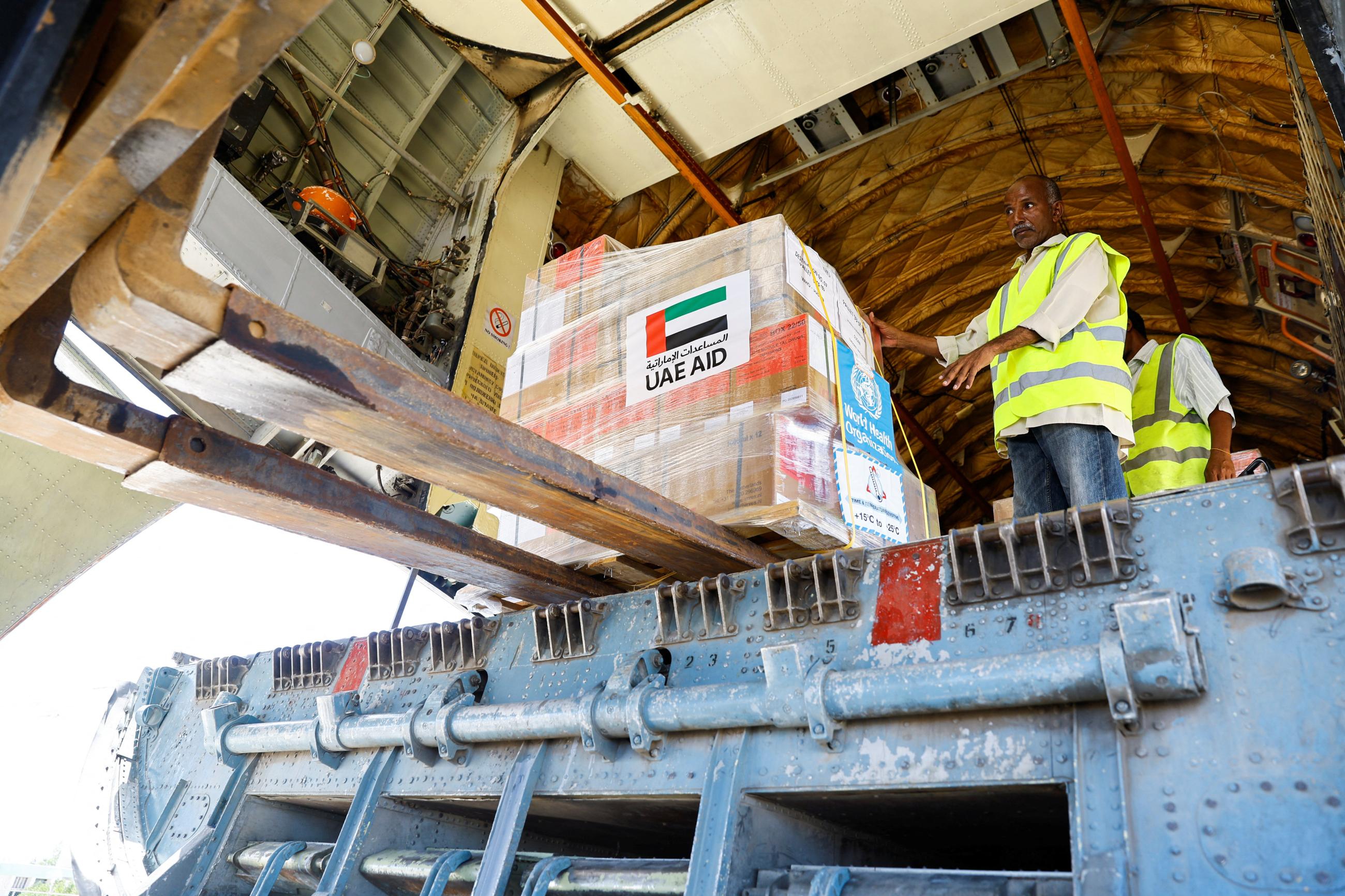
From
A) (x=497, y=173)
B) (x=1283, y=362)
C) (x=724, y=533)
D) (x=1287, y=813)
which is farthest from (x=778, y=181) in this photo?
(x=1287, y=813)

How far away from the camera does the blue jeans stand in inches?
128

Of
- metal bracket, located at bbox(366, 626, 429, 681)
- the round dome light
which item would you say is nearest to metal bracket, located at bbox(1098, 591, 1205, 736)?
metal bracket, located at bbox(366, 626, 429, 681)

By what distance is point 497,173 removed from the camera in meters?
8.13

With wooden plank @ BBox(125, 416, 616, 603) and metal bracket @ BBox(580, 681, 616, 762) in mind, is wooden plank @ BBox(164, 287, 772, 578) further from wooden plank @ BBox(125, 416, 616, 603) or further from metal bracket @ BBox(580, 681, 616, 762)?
metal bracket @ BBox(580, 681, 616, 762)

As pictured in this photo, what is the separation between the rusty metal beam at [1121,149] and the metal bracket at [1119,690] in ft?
17.9

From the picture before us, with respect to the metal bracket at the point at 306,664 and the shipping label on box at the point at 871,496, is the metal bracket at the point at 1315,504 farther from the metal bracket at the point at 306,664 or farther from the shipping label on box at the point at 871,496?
the metal bracket at the point at 306,664

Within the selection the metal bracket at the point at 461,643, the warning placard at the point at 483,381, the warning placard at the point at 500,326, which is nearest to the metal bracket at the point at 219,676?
the metal bracket at the point at 461,643

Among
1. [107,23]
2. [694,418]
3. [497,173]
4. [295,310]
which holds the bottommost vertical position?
[107,23]

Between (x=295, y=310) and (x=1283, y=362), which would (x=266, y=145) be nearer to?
(x=295, y=310)

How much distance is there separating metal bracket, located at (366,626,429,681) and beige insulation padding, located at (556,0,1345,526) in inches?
227

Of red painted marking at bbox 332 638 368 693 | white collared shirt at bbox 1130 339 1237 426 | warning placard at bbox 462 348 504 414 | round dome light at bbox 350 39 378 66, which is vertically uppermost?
round dome light at bbox 350 39 378 66

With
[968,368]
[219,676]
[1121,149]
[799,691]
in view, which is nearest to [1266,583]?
[799,691]

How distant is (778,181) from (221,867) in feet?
23.3

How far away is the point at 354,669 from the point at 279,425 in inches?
89.6
